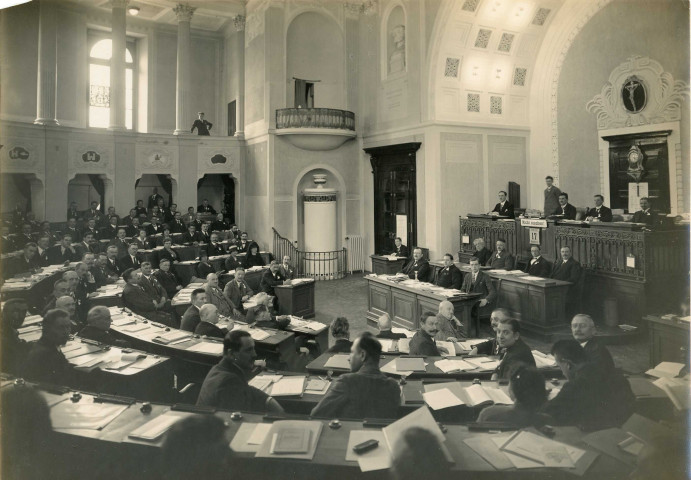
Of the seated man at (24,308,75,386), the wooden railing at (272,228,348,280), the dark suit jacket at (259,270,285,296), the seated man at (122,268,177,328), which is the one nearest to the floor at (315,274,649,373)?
the wooden railing at (272,228,348,280)

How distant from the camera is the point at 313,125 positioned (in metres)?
13.0

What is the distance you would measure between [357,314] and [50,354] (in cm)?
611

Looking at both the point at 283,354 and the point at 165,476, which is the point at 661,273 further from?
the point at 165,476

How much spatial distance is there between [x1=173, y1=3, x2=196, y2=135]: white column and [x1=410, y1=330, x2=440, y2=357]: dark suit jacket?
11.5m

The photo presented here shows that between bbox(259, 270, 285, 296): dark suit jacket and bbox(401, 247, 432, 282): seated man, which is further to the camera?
bbox(401, 247, 432, 282): seated man

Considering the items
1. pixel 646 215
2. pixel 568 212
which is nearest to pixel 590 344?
pixel 646 215

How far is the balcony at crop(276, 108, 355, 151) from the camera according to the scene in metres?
12.9

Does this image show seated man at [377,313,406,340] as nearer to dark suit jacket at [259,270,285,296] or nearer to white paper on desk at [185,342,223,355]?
white paper on desk at [185,342,223,355]

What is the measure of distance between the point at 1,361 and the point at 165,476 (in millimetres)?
1814

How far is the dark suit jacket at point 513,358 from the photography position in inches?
150

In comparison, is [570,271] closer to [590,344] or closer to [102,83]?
[590,344]

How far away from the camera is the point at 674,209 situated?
9.42m

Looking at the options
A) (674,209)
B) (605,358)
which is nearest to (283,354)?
(605,358)

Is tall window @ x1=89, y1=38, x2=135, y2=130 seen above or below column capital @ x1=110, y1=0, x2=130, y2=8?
below
